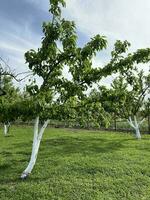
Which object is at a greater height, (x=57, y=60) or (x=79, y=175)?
(x=57, y=60)

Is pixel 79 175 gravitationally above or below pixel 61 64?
below

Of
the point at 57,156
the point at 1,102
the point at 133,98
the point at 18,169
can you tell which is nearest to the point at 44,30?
the point at 1,102

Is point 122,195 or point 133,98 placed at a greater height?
point 133,98

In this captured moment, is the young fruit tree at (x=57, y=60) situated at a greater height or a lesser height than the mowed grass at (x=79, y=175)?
greater

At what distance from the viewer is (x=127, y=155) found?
14.5 metres

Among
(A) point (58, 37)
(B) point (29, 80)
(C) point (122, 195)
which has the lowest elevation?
(C) point (122, 195)

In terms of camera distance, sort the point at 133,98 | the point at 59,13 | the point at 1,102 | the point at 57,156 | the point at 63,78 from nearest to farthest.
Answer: the point at 1,102 → the point at 59,13 → the point at 63,78 → the point at 57,156 → the point at 133,98

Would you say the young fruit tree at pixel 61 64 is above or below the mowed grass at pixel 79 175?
above

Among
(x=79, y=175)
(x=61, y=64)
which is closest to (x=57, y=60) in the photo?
(x=61, y=64)

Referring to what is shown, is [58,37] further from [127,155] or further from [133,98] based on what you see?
[133,98]

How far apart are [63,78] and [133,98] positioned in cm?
1230

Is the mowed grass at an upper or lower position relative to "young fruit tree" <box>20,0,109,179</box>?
lower

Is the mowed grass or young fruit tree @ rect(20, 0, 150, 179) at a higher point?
young fruit tree @ rect(20, 0, 150, 179)

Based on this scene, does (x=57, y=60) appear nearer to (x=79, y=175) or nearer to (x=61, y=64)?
(x=61, y=64)
